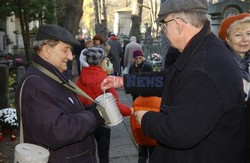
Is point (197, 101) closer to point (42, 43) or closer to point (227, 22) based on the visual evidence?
point (42, 43)

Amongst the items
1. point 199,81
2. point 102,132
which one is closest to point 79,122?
point 199,81

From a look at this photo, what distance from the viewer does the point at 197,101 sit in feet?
5.69

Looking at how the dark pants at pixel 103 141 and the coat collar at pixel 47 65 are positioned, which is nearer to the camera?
the coat collar at pixel 47 65

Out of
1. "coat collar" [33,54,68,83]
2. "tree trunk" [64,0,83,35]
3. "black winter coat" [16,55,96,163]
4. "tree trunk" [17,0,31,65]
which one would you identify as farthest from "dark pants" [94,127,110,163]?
"tree trunk" [64,0,83,35]

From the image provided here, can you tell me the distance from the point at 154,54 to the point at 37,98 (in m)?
14.5

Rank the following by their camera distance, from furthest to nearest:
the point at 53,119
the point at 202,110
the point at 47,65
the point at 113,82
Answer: the point at 113,82
the point at 47,65
the point at 53,119
the point at 202,110

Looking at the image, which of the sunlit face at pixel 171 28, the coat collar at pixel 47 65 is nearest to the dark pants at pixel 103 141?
the coat collar at pixel 47 65

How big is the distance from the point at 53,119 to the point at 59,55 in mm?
569

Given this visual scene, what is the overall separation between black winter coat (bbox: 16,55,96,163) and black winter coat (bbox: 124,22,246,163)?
20.4 inches

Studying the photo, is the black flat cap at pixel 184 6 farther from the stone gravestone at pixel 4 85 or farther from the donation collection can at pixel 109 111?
the stone gravestone at pixel 4 85

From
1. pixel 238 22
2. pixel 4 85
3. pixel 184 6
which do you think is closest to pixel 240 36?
pixel 238 22

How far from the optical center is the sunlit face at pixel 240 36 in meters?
3.06

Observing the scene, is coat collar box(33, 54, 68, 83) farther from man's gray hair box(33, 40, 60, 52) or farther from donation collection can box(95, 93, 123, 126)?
donation collection can box(95, 93, 123, 126)

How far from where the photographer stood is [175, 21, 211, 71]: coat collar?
75.5 inches
